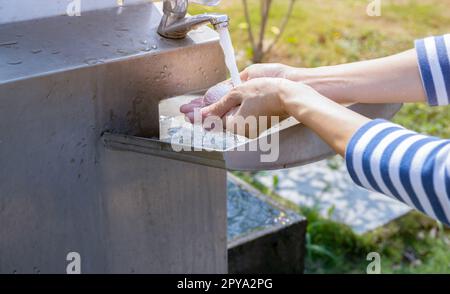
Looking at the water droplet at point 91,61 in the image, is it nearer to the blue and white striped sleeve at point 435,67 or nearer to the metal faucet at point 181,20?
the metal faucet at point 181,20

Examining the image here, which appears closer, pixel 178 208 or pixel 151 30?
pixel 151 30

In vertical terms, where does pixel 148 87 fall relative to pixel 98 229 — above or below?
above

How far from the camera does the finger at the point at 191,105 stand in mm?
1551

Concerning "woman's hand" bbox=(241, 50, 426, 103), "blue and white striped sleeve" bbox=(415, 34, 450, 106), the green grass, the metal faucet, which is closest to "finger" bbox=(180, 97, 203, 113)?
the metal faucet

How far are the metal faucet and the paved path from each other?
1.56 m

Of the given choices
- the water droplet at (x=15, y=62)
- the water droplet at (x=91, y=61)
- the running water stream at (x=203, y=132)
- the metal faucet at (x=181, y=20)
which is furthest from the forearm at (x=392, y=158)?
the water droplet at (x=15, y=62)

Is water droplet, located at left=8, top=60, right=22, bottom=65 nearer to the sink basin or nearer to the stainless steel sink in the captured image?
the stainless steel sink

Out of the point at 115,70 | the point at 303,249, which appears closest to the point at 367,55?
the point at 303,249

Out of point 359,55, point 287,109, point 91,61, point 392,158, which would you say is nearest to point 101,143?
point 91,61

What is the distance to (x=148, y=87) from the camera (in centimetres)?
150

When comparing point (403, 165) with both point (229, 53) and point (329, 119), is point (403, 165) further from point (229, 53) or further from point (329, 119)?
point (229, 53)

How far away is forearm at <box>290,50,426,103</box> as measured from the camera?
1.50 meters
